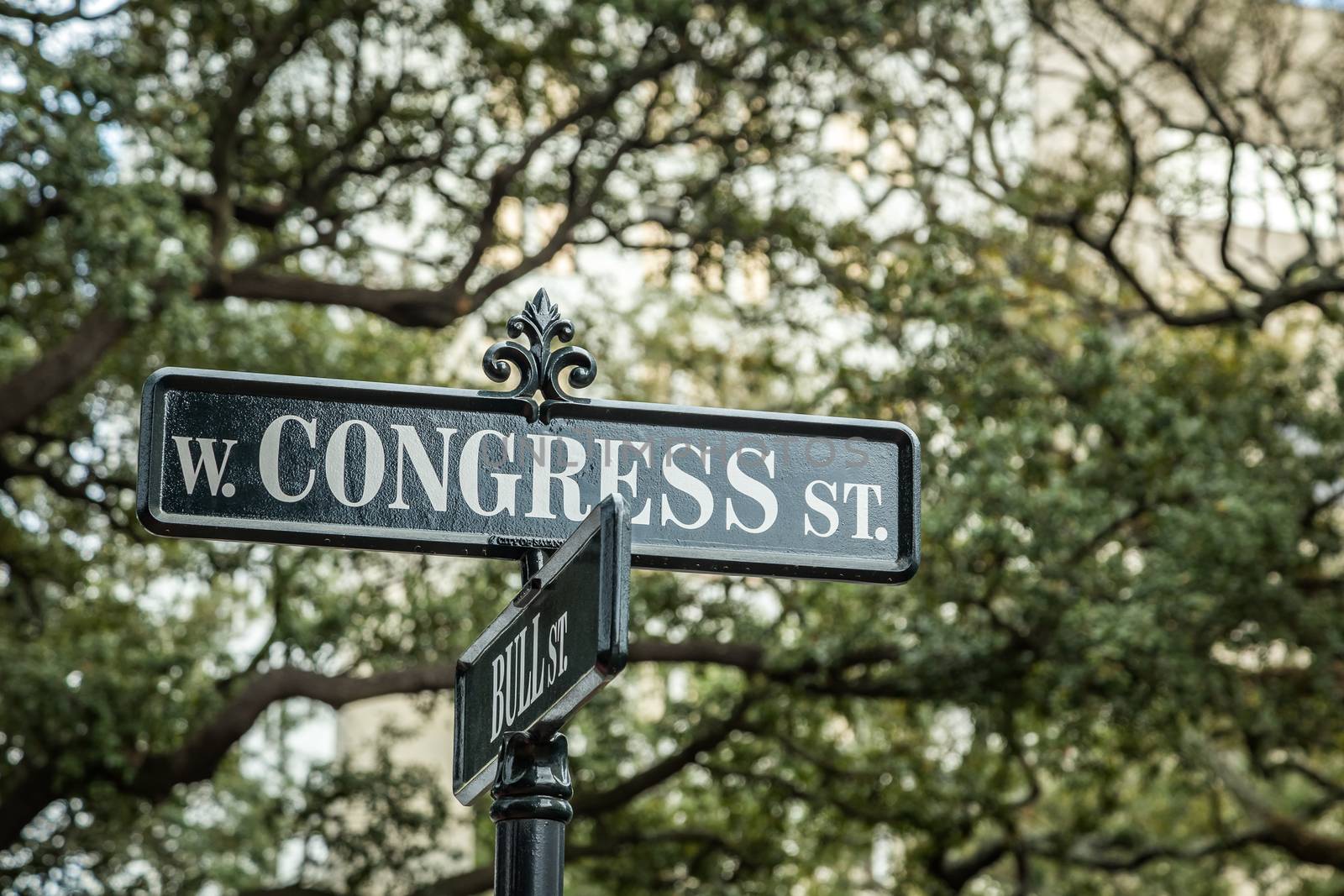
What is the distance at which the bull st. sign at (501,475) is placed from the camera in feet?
9.82

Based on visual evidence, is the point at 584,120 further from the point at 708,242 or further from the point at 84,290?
the point at 84,290

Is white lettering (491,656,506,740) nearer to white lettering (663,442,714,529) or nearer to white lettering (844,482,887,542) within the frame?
white lettering (663,442,714,529)

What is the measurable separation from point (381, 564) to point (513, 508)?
10.8 m

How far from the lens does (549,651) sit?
268 centimetres

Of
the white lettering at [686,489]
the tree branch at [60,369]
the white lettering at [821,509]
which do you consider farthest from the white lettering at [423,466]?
the tree branch at [60,369]

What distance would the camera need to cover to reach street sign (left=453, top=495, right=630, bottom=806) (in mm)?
2486

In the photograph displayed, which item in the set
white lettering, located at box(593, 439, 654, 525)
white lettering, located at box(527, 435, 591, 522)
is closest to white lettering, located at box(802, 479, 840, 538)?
white lettering, located at box(593, 439, 654, 525)

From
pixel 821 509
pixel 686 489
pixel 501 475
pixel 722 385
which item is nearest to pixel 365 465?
pixel 501 475

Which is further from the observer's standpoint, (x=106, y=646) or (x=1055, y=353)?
(x=1055, y=353)

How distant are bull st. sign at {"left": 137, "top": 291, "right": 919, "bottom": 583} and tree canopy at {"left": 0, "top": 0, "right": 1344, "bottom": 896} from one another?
22.0 feet

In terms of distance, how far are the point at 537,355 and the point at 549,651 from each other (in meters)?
0.63

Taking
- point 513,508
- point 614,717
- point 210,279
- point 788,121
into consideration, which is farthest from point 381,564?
point 513,508

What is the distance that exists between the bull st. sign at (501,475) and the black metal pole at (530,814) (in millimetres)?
340

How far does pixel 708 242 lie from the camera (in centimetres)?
1244
